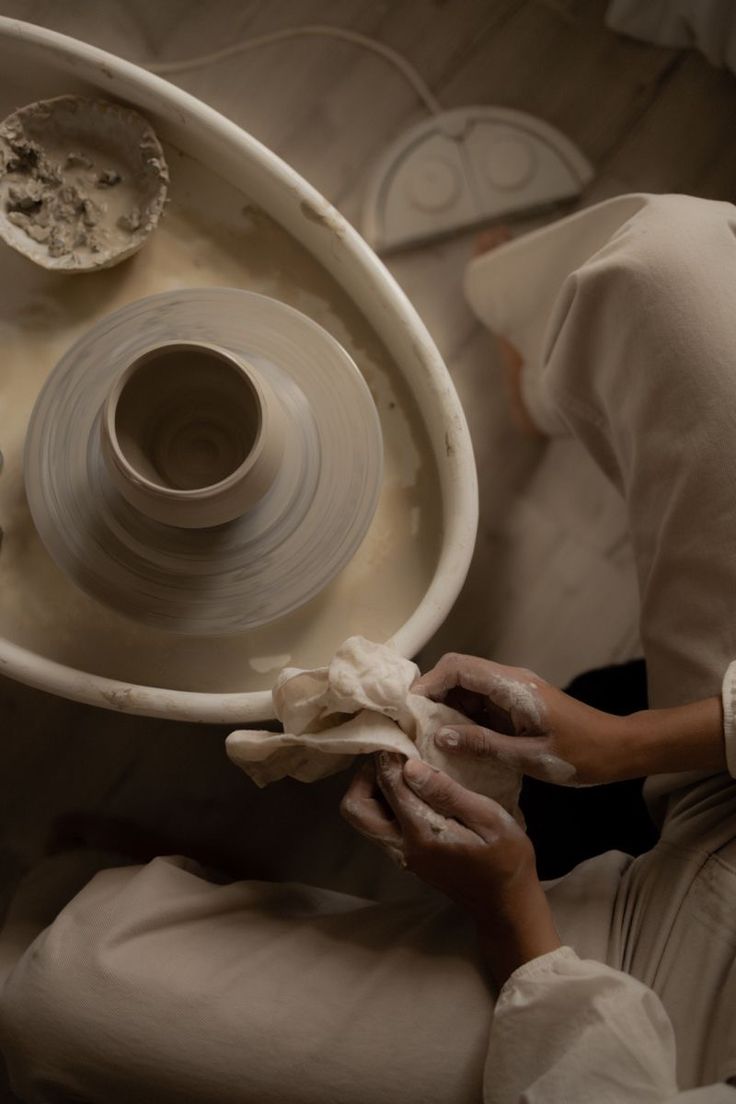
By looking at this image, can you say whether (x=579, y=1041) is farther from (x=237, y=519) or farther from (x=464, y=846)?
(x=237, y=519)

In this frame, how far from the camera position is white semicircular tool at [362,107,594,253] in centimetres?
144

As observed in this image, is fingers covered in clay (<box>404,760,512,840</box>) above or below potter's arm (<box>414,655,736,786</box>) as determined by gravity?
below

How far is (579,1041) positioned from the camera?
0.69m

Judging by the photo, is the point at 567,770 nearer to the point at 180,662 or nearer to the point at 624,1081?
the point at 624,1081

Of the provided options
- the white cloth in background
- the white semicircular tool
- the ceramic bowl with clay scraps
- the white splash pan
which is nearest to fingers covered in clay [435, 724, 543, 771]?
the white splash pan

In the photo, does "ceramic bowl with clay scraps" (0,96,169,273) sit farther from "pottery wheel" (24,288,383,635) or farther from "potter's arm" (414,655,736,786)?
"potter's arm" (414,655,736,786)

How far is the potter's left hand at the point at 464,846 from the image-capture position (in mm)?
750

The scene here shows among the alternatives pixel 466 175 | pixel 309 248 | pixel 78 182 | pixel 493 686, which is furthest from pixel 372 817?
pixel 466 175

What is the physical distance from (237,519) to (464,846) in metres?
0.36

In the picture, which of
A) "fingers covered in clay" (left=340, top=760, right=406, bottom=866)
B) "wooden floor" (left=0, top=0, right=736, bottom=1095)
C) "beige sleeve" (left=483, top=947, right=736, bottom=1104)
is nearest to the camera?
"beige sleeve" (left=483, top=947, right=736, bottom=1104)

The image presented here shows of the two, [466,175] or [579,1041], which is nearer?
[579,1041]

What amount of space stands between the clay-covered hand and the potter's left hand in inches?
1.8

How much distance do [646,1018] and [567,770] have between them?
0.21m

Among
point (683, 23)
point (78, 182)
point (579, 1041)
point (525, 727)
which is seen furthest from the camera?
point (683, 23)
